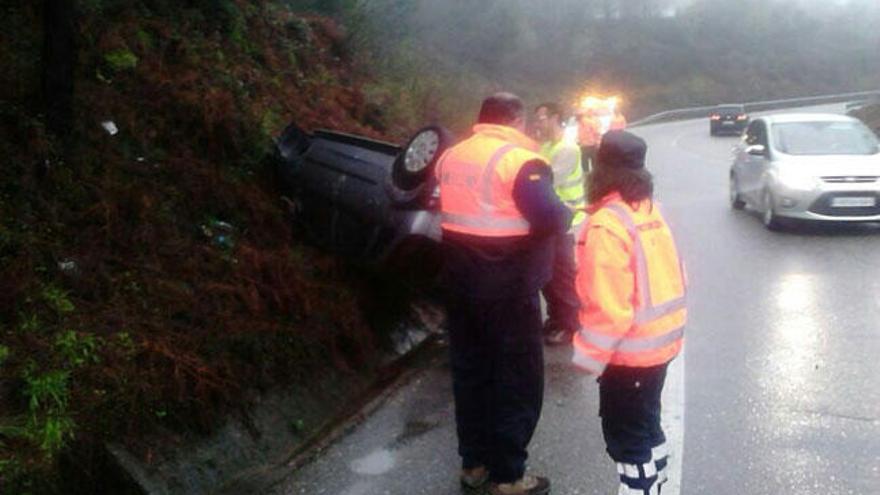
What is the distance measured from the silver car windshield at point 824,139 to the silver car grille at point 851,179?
1.09m

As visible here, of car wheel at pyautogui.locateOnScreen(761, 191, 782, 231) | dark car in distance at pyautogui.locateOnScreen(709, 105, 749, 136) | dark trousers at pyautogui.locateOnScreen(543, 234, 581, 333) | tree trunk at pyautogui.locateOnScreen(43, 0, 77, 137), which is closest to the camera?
tree trunk at pyautogui.locateOnScreen(43, 0, 77, 137)

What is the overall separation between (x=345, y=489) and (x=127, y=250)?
224cm

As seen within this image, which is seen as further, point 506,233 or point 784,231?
point 784,231

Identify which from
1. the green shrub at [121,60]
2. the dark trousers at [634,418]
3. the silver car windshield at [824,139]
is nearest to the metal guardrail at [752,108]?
the silver car windshield at [824,139]

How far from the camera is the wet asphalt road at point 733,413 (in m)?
5.28

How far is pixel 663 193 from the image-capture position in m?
19.9

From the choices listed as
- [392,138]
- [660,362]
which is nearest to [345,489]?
[660,362]

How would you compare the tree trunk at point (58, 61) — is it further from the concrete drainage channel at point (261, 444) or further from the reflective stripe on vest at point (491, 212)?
the reflective stripe on vest at point (491, 212)

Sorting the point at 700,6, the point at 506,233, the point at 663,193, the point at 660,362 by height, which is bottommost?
the point at 663,193

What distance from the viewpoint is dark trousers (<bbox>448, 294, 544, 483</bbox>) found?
4.96 metres

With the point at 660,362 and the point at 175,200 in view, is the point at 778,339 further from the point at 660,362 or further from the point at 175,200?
the point at 175,200

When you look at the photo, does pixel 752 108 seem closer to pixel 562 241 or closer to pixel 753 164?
pixel 753 164

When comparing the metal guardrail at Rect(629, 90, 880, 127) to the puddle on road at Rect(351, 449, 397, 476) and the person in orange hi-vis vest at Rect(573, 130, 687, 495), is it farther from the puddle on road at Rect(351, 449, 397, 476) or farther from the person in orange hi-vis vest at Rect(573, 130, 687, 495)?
the person in orange hi-vis vest at Rect(573, 130, 687, 495)

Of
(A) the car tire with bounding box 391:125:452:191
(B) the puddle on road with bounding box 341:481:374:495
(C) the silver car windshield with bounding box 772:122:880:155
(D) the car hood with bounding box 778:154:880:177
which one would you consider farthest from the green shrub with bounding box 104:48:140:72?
(C) the silver car windshield with bounding box 772:122:880:155
